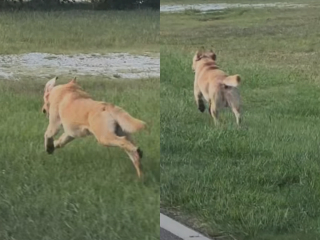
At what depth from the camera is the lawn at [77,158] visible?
12.3 feet

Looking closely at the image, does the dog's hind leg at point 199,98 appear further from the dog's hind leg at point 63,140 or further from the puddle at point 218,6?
the dog's hind leg at point 63,140

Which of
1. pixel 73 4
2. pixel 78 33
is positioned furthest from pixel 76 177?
pixel 73 4

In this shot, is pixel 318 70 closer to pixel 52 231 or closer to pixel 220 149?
pixel 220 149

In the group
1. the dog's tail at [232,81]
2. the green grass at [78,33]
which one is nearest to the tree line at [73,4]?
the green grass at [78,33]

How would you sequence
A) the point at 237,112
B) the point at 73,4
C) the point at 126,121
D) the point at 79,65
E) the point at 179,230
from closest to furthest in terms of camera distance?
the point at 126,121 < the point at 79,65 < the point at 73,4 < the point at 237,112 < the point at 179,230

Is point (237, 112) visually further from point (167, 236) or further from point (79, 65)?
point (79, 65)

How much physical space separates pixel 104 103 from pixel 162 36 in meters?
0.65

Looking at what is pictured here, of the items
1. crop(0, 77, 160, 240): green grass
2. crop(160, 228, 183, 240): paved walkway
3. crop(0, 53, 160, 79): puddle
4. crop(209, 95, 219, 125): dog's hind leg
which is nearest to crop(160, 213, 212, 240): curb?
crop(160, 228, 183, 240): paved walkway

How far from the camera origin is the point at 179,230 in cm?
461

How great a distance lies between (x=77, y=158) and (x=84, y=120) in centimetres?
20

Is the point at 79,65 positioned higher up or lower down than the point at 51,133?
higher up

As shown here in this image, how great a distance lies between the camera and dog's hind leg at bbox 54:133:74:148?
3.79 metres

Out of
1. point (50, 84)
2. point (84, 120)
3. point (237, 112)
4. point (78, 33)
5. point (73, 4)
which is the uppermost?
point (73, 4)

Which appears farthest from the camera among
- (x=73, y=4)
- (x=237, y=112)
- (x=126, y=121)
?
(x=237, y=112)
